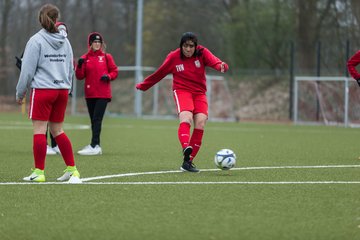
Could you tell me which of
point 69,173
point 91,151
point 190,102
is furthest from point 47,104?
point 91,151

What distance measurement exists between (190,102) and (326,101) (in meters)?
20.1

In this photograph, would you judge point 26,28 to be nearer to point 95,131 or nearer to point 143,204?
point 95,131

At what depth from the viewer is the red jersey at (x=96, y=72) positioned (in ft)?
48.8

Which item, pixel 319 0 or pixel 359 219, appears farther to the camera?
pixel 319 0

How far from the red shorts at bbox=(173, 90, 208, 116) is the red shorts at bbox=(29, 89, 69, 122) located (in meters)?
2.19

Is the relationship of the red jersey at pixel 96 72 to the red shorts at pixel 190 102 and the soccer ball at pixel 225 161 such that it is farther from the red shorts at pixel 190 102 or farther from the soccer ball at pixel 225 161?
A: the soccer ball at pixel 225 161

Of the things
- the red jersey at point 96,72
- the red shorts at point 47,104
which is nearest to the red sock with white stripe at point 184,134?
the red shorts at point 47,104

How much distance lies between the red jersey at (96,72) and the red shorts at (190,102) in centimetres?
338

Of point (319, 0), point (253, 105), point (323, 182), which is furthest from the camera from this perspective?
point (319, 0)

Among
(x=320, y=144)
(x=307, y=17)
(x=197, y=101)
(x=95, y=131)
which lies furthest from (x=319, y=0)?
(x=197, y=101)

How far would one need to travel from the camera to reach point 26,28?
160 feet

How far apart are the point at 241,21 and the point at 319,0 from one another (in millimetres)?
4555

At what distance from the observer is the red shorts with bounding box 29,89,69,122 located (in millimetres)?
9445

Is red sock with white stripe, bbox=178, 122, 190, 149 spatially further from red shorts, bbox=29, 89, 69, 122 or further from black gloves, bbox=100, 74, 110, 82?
black gloves, bbox=100, 74, 110, 82
